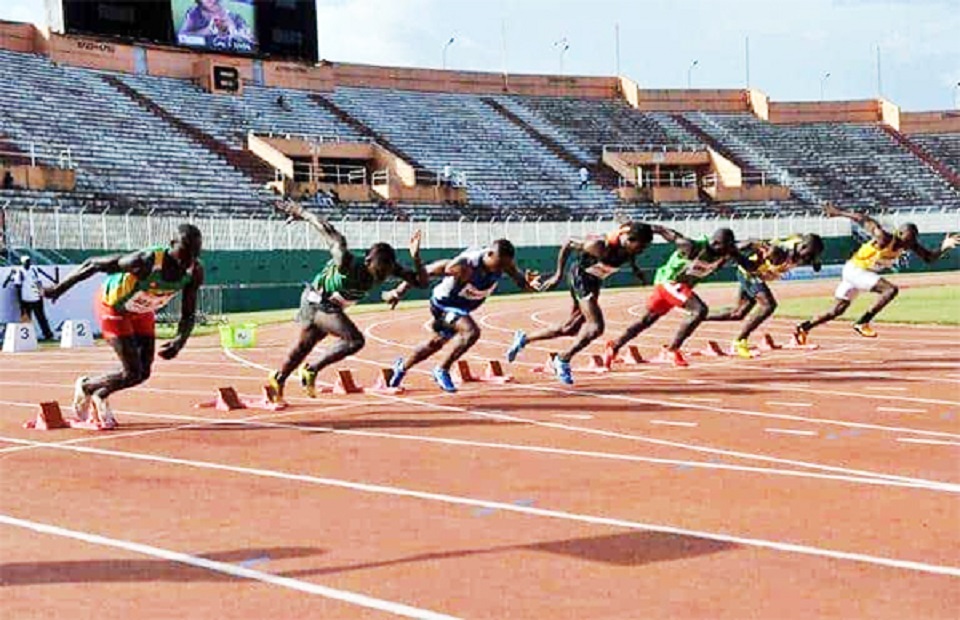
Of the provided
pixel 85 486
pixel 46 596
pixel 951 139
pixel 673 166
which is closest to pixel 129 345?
pixel 85 486

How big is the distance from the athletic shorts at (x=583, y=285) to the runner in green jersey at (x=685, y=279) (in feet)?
3.16

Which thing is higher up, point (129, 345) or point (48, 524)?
point (129, 345)

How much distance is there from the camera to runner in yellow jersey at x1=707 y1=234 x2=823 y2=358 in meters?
20.1

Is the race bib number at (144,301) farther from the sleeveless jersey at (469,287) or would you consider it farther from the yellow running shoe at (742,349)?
the yellow running shoe at (742,349)

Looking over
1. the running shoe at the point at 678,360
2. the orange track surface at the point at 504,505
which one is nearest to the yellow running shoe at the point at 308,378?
the orange track surface at the point at 504,505

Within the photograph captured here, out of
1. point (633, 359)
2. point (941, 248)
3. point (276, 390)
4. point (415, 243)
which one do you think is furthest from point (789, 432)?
point (941, 248)

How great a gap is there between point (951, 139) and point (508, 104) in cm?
2885

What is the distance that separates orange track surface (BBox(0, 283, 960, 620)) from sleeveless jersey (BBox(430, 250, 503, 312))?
3.53ft

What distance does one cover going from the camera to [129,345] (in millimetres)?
12148

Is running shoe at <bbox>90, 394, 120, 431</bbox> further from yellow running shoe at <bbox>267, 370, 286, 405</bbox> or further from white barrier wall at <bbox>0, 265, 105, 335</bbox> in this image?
white barrier wall at <bbox>0, 265, 105, 335</bbox>

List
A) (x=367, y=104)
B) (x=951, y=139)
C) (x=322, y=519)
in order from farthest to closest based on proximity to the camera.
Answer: (x=951, y=139)
(x=367, y=104)
(x=322, y=519)

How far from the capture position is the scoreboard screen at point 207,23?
56.2 m

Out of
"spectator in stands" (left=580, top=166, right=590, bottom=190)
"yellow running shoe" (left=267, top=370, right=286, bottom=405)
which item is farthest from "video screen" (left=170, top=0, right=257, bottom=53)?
"yellow running shoe" (left=267, top=370, right=286, bottom=405)

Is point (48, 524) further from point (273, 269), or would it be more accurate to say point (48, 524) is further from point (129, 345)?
point (273, 269)
